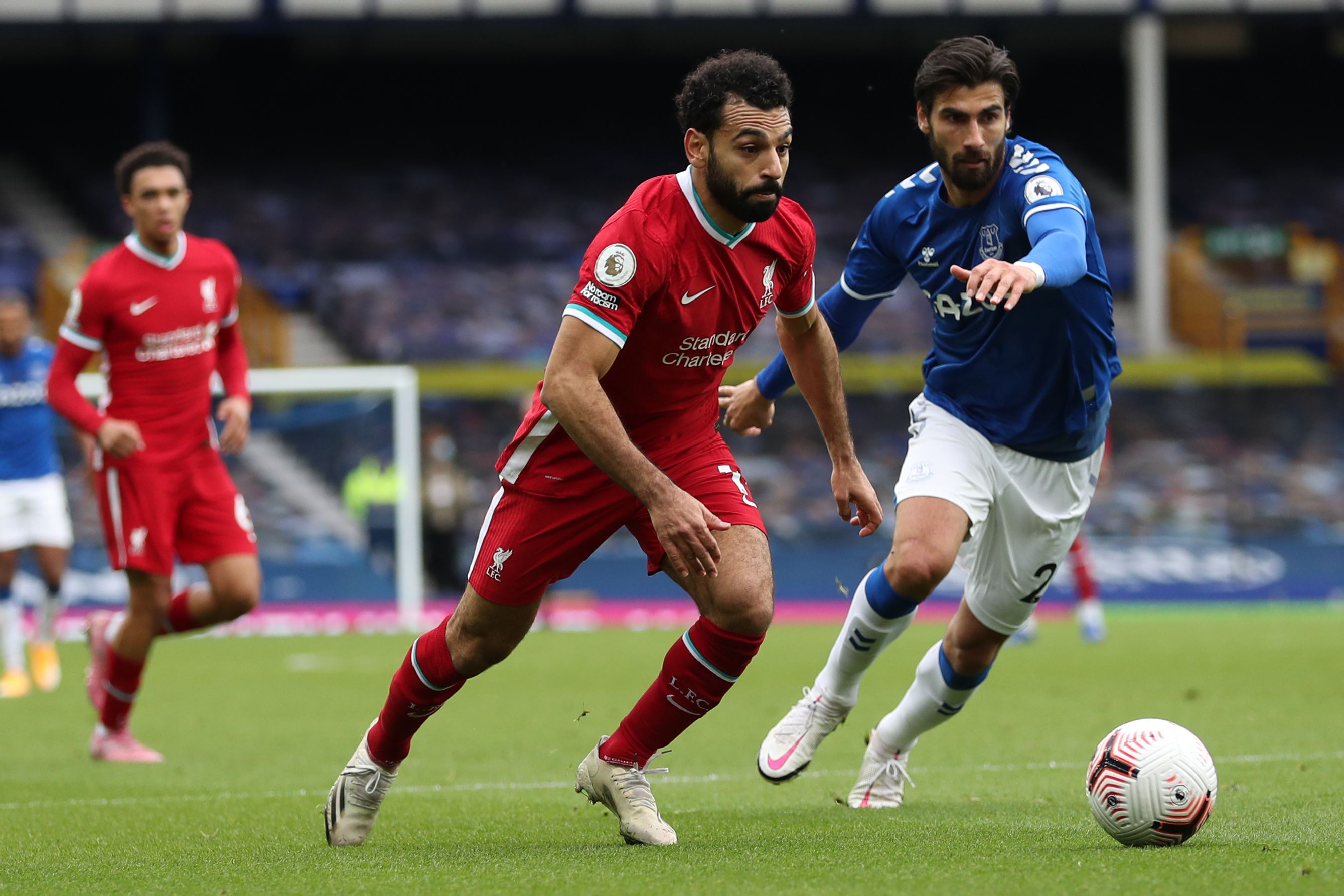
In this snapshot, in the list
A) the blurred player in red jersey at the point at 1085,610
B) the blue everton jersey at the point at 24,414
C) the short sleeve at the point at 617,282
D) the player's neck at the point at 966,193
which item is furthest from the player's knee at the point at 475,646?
the blurred player in red jersey at the point at 1085,610

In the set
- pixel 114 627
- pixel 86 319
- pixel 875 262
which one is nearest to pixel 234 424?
pixel 86 319

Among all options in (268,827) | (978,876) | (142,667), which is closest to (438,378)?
(142,667)

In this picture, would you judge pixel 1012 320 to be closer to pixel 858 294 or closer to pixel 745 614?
pixel 858 294

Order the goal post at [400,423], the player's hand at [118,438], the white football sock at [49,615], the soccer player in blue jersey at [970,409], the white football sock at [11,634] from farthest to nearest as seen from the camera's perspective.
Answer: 1. the goal post at [400,423]
2. the white football sock at [49,615]
3. the white football sock at [11,634]
4. the player's hand at [118,438]
5. the soccer player in blue jersey at [970,409]

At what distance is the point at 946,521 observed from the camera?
17.2ft

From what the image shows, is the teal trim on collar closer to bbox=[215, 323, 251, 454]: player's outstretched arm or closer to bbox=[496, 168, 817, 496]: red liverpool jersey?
bbox=[496, 168, 817, 496]: red liverpool jersey

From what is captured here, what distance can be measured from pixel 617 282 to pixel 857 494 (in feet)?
3.83

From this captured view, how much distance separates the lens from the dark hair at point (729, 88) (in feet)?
14.8

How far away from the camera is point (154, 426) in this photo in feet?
24.7

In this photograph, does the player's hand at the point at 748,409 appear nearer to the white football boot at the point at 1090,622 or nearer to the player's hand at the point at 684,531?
the player's hand at the point at 684,531

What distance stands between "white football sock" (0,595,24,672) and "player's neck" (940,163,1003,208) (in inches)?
330

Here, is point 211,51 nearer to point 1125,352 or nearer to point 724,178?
point 1125,352

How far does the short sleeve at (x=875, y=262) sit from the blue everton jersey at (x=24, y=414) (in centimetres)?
771

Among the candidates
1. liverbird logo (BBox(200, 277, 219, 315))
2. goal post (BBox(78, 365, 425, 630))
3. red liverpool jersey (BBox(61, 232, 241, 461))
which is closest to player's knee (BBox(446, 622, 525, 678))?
red liverpool jersey (BBox(61, 232, 241, 461))
